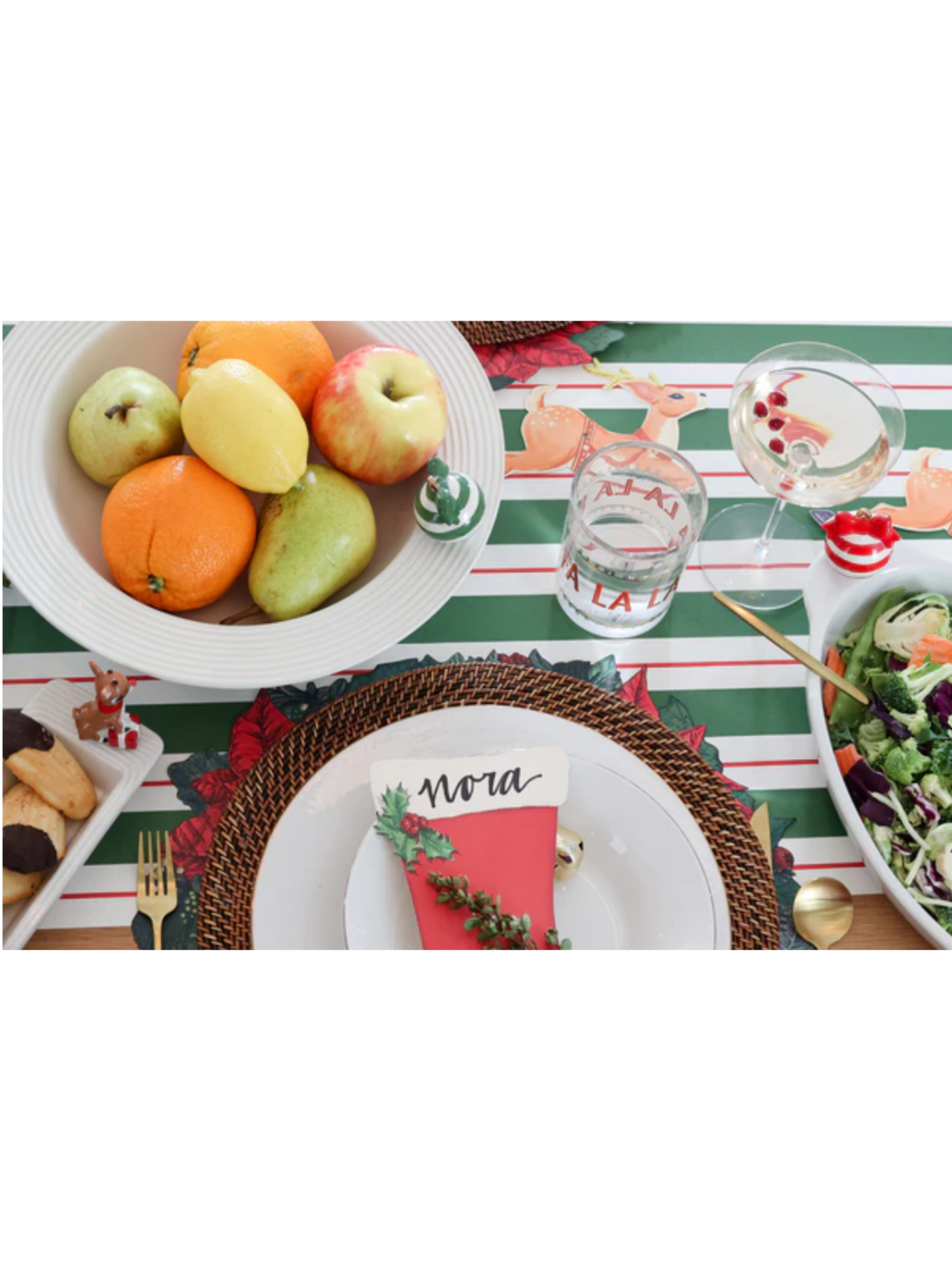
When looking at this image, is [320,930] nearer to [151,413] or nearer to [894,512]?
[151,413]

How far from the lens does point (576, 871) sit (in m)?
0.90

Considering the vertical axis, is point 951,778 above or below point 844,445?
below

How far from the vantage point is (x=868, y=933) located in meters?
0.91

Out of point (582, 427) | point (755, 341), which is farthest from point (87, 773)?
point (755, 341)

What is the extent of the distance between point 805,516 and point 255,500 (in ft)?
1.97

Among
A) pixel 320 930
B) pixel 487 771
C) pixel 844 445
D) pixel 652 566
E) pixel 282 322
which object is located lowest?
pixel 320 930

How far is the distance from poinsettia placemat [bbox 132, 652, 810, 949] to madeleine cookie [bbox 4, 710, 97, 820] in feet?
0.28

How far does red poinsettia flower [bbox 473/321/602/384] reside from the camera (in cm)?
113

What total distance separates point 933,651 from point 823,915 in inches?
11.4

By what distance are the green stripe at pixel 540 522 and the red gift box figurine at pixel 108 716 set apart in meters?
0.41

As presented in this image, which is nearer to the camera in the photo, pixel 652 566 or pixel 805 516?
pixel 652 566

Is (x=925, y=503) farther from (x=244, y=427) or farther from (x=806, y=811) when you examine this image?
(x=244, y=427)

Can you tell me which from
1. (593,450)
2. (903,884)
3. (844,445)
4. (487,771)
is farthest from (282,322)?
(903,884)

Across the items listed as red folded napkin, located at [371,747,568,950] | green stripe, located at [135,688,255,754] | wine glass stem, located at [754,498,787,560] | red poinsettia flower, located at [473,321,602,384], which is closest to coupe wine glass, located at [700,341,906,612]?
wine glass stem, located at [754,498,787,560]
